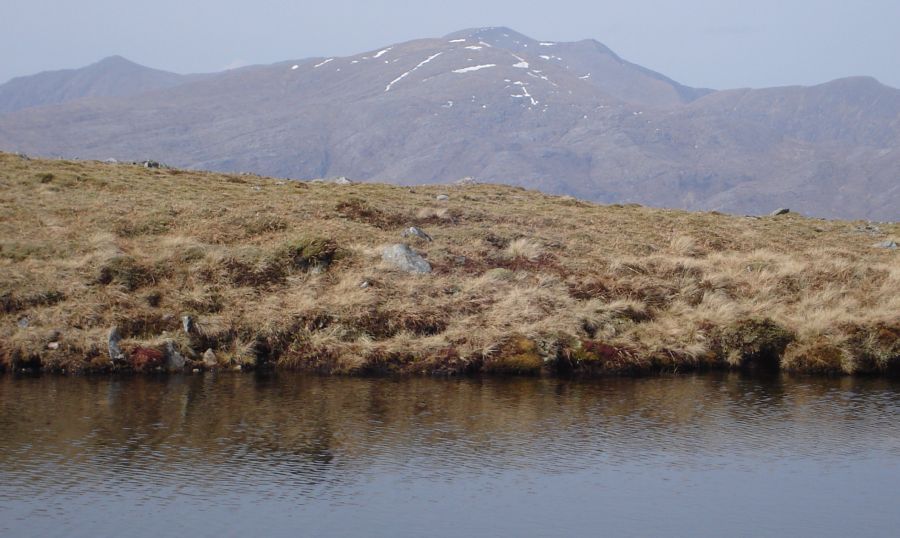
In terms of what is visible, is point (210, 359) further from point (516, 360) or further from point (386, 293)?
point (516, 360)

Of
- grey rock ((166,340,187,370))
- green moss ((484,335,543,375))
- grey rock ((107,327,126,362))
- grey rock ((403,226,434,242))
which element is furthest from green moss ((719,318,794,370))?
grey rock ((107,327,126,362))

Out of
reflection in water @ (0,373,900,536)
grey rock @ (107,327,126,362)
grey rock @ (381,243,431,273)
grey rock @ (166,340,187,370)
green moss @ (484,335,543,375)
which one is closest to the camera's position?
reflection in water @ (0,373,900,536)

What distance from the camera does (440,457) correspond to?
1928 cm

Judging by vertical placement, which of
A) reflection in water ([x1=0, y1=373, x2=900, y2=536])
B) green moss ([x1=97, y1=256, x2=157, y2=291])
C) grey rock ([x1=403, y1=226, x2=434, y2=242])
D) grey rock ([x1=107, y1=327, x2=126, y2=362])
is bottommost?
reflection in water ([x1=0, y1=373, x2=900, y2=536])

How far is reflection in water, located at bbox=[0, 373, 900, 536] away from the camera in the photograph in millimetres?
15953

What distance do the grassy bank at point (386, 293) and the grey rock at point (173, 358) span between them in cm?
13

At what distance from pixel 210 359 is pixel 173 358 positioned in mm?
1042

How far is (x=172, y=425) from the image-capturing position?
69.3ft

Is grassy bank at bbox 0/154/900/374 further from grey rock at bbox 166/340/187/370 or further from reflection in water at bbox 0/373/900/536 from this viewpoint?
reflection in water at bbox 0/373/900/536

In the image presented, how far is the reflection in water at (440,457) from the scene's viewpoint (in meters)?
16.0

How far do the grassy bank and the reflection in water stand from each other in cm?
180

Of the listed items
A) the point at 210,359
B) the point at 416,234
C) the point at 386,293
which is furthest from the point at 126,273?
the point at 416,234

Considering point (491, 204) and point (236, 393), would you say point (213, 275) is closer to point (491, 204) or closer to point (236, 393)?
point (236, 393)

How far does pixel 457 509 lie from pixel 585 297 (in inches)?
674
